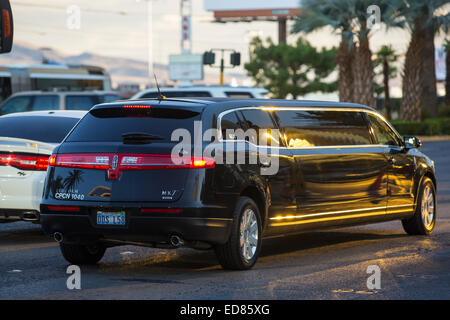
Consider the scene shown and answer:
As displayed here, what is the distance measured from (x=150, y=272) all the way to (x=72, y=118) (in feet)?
15.3

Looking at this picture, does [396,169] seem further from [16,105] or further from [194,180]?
[16,105]

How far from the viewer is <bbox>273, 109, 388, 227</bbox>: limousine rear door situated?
10656mm

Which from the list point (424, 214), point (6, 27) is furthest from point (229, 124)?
point (6, 27)

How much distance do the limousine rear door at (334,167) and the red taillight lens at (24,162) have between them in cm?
328

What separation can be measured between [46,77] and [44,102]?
18.2 meters

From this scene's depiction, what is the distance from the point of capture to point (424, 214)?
12.9 metres

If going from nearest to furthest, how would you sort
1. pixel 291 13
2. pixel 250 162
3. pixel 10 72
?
pixel 250 162
pixel 10 72
pixel 291 13

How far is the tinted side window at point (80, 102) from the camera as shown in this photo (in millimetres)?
25969

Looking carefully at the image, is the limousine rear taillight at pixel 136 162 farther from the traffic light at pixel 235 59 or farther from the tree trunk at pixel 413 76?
the tree trunk at pixel 413 76

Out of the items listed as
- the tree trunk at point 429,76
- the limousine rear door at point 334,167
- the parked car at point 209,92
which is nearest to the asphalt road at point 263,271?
the limousine rear door at point 334,167

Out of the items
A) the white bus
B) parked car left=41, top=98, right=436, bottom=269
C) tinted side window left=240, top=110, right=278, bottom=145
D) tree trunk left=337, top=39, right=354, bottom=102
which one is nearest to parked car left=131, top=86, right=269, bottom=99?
parked car left=41, top=98, right=436, bottom=269
